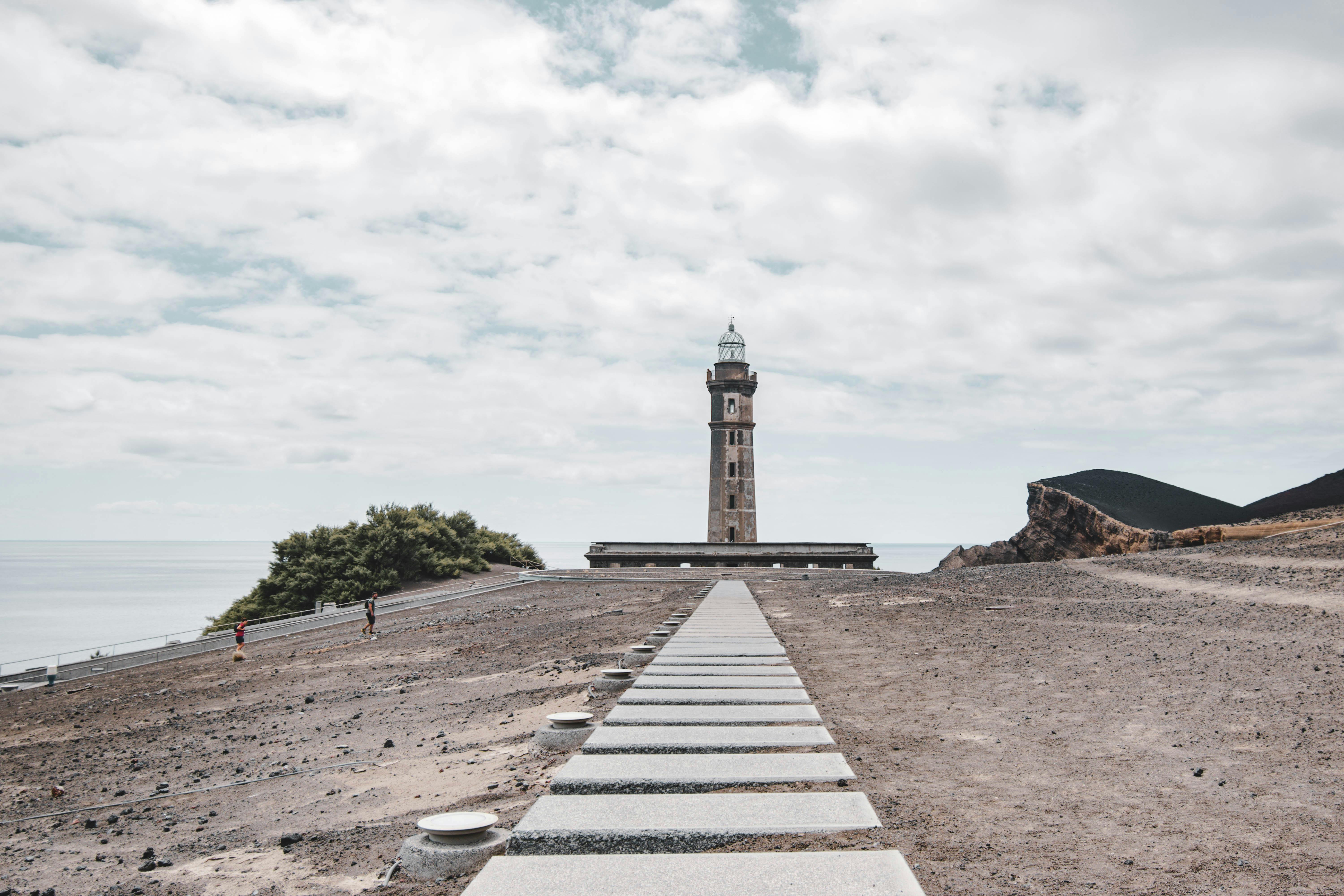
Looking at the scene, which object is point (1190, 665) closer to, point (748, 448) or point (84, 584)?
point (748, 448)

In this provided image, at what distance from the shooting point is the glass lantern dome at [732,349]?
51562 millimetres

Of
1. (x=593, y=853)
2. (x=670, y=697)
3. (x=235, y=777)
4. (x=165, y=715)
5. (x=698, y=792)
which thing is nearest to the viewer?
(x=593, y=853)

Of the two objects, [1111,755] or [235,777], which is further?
[235,777]

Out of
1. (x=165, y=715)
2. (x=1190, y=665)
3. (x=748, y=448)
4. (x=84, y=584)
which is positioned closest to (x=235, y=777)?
(x=165, y=715)

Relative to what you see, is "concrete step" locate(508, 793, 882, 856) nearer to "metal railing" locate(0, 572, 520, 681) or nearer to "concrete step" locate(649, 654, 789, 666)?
"concrete step" locate(649, 654, 789, 666)

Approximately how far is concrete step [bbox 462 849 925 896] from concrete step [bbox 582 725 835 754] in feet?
5.92

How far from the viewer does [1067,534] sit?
2928 cm

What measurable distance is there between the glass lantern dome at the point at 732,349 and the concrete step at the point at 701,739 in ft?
149

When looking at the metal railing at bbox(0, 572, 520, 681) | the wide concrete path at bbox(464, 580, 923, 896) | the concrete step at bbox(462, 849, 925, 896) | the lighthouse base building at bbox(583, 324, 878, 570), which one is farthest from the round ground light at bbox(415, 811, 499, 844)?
the lighthouse base building at bbox(583, 324, 878, 570)

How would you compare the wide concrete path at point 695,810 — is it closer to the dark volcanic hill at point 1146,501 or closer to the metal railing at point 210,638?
the metal railing at point 210,638

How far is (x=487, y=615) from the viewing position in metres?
23.5

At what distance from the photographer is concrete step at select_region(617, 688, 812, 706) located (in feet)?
24.4

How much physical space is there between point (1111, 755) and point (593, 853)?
512cm

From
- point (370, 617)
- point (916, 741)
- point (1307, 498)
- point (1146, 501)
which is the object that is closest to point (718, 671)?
point (916, 741)
